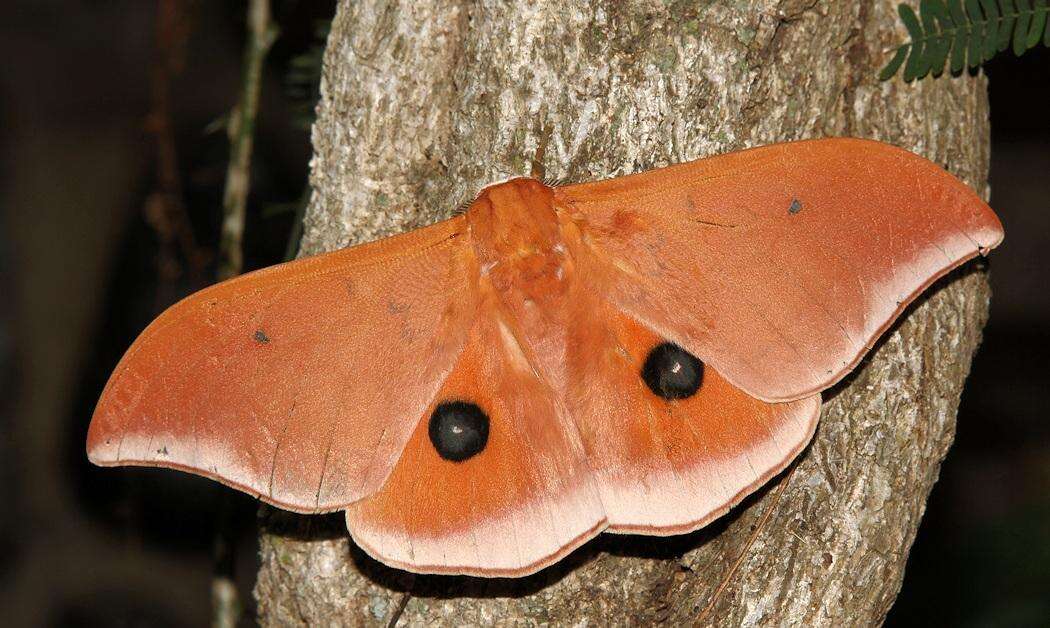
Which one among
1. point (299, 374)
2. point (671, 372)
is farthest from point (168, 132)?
point (671, 372)

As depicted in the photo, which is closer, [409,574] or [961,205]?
[961,205]

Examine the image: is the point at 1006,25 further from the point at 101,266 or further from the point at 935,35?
the point at 101,266

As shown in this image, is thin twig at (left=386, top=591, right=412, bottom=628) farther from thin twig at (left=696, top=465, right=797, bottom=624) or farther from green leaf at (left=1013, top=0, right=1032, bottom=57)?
green leaf at (left=1013, top=0, right=1032, bottom=57)

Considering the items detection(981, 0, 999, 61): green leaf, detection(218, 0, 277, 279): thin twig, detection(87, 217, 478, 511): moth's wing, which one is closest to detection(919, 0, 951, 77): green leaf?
detection(981, 0, 999, 61): green leaf

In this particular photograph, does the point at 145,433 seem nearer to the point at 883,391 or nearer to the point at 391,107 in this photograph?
the point at 391,107

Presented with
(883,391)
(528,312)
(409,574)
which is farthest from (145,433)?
(883,391)

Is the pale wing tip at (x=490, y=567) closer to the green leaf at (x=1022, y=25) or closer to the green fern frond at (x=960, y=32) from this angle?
the green fern frond at (x=960, y=32)
